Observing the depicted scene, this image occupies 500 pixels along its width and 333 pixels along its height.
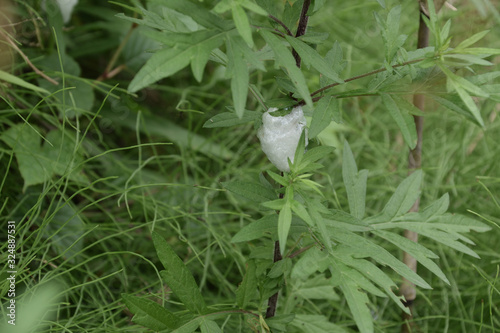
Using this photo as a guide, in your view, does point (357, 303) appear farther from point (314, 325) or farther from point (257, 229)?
point (314, 325)

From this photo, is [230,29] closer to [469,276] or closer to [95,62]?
[469,276]

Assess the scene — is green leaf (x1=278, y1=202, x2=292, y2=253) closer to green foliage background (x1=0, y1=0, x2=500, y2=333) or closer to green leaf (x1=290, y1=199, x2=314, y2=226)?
green leaf (x1=290, y1=199, x2=314, y2=226)

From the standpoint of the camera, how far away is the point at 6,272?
3.04ft

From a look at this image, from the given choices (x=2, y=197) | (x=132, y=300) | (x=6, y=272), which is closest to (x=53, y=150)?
(x=2, y=197)

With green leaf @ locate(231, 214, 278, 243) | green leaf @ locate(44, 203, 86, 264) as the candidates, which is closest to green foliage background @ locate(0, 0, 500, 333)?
green leaf @ locate(44, 203, 86, 264)

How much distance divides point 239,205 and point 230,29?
0.85 m

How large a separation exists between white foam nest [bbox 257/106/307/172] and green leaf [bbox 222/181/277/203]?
0.04 meters

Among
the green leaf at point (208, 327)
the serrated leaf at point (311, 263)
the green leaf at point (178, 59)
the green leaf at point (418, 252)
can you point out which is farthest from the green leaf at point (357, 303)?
the green leaf at point (178, 59)

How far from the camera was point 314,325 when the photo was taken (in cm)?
93

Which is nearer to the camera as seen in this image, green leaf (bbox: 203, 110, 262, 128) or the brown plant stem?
green leaf (bbox: 203, 110, 262, 128)

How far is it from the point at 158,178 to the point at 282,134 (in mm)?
784

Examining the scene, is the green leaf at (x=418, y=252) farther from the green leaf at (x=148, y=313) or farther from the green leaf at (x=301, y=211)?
the green leaf at (x=148, y=313)

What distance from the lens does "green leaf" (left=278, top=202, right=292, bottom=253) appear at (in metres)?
0.63

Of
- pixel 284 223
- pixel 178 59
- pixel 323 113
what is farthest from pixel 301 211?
pixel 178 59
